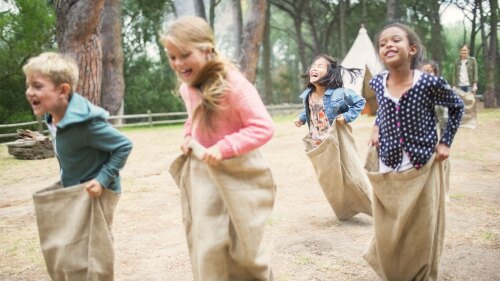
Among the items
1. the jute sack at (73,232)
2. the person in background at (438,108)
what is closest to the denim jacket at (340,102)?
the person in background at (438,108)

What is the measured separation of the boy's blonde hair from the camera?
243cm

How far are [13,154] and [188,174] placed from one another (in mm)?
8326

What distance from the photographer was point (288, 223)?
14.6 feet

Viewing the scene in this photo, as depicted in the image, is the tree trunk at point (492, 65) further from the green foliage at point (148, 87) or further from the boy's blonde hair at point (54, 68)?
the boy's blonde hair at point (54, 68)

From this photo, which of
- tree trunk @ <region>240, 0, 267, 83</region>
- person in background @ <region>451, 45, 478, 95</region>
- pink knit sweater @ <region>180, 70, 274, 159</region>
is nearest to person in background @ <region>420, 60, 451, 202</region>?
pink knit sweater @ <region>180, 70, 274, 159</region>

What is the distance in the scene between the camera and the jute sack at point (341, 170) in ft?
12.8

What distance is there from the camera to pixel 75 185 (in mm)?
2492

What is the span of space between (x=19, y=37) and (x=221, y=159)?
13.9m

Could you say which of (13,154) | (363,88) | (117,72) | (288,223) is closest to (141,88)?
(117,72)

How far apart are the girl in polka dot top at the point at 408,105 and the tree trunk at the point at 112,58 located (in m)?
14.9

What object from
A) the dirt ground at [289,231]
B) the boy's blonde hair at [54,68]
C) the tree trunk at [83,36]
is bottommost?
the dirt ground at [289,231]

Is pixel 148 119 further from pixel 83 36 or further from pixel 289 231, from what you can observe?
pixel 289 231

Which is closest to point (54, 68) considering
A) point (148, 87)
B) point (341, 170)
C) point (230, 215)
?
point (230, 215)

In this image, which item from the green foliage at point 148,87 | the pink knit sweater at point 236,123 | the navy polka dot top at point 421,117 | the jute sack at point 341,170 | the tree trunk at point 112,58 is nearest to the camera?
the pink knit sweater at point 236,123
